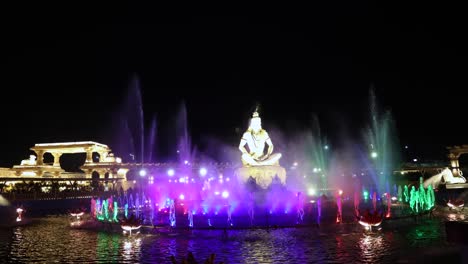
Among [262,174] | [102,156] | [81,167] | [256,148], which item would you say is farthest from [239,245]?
[102,156]

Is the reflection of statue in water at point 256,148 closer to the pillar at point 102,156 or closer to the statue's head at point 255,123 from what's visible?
the statue's head at point 255,123

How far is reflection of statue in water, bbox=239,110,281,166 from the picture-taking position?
2577 centimetres

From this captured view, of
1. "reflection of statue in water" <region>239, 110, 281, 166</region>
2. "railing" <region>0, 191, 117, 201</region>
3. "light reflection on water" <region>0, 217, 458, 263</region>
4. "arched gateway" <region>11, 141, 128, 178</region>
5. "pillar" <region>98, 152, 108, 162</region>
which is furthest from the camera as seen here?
"pillar" <region>98, 152, 108, 162</region>

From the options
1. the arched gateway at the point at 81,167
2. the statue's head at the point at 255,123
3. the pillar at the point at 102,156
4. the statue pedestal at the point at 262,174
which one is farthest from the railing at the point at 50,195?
the pillar at the point at 102,156

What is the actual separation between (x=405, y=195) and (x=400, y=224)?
15.4m

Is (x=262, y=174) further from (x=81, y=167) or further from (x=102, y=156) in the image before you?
(x=102, y=156)

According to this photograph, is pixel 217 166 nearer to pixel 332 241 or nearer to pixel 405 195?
pixel 405 195

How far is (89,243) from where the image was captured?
1332cm

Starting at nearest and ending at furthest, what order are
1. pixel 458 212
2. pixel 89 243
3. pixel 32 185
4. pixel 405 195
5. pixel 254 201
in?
pixel 89 243, pixel 458 212, pixel 254 201, pixel 405 195, pixel 32 185

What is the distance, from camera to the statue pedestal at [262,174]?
24.8 metres

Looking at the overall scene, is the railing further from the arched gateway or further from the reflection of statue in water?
the arched gateway

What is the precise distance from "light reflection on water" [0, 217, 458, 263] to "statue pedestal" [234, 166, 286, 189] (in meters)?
9.59

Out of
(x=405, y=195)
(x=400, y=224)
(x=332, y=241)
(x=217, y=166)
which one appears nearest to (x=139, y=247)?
(x=332, y=241)

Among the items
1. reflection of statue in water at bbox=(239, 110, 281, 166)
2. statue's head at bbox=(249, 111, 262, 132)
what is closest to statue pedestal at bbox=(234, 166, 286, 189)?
reflection of statue in water at bbox=(239, 110, 281, 166)
